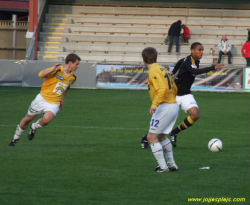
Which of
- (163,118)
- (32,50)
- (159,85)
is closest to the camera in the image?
(159,85)

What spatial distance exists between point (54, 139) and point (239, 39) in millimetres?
21798

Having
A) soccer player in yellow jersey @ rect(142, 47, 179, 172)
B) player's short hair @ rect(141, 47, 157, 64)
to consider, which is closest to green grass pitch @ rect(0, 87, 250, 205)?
soccer player in yellow jersey @ rect(142, 47, 179, 172)

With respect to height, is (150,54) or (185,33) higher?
(185,33)

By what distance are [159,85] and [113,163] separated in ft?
5.53

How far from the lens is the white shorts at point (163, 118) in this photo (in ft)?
22.4

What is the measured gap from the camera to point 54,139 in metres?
10.1

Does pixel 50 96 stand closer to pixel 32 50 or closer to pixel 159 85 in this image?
pixel 159 85

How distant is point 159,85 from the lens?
261 inches

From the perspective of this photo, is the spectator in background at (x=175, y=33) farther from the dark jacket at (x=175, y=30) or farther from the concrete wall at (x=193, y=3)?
the concrete wall at (x=193, y=3)

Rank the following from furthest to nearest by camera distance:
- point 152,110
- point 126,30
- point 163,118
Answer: point 126,30 < point 163,118 < point 152,110

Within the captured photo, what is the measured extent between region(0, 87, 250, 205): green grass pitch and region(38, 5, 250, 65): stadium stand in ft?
48.5

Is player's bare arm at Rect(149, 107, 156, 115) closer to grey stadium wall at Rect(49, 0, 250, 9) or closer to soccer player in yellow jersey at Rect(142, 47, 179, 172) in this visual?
soccer player in yellow jersey at Rect(142, 47, 179, 172)

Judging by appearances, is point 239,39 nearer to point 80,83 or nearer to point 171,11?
point 171,11

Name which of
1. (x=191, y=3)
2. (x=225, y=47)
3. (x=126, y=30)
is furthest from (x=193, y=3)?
(x=225, y=47)
